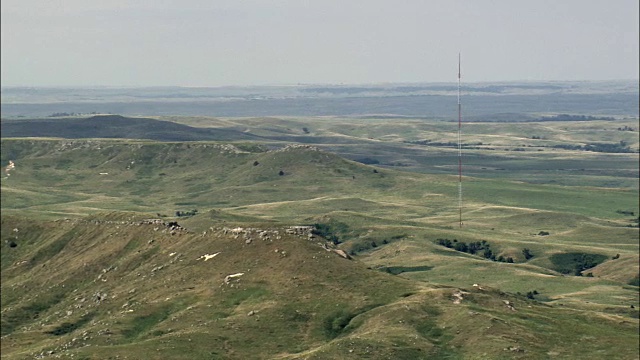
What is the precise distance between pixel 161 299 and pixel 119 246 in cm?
4019

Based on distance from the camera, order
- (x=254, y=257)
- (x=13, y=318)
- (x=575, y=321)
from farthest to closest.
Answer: (x=13, y=318) → (x=254, y=257) → (x=575, y=321)

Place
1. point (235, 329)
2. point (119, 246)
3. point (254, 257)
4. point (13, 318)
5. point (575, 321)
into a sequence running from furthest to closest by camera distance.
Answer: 1. point (119, 246)
2. point (13, 318)
3. point (254, 257)
4. point (575, 321)
5. point (235, 329)

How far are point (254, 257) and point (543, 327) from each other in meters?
44.6

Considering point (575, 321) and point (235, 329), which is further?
point (575, 321)

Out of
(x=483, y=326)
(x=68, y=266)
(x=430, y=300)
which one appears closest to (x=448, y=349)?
(x=483, y=326)

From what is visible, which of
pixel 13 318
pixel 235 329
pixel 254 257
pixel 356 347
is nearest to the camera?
pixel 356 347

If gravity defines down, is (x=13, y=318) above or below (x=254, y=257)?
below

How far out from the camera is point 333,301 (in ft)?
486

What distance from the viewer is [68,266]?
651 ft

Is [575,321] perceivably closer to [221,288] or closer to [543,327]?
[543,327]

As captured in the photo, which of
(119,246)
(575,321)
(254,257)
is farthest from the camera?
(119,246)

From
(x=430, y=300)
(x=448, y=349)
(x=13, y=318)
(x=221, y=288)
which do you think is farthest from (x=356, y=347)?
(x=13, y=318)

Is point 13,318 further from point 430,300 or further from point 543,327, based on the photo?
point 543,327

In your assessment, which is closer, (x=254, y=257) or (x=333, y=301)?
(x=333, y=301)
